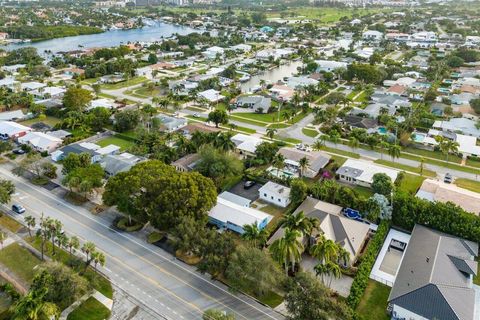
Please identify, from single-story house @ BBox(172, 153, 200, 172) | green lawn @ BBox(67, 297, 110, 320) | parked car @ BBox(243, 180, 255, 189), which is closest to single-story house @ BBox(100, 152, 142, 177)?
single-story house @ BBox(172, 153, 200, 172)

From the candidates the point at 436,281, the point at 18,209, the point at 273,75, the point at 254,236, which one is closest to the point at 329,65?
the point at 273,75

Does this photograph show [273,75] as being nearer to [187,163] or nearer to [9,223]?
[187,163]

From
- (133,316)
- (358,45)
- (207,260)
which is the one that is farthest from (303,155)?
(358,45)

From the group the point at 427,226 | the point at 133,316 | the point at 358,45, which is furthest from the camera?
the point at 358,45

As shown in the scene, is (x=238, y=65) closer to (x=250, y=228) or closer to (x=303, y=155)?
(x=303, y=155)

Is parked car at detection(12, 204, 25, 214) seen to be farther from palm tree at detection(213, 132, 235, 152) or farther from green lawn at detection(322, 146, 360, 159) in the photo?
green lawn at detection(322, 146, 360, 159)

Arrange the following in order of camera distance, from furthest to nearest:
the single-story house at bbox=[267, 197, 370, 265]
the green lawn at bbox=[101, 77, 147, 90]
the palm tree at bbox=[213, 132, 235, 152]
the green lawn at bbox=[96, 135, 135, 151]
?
the green lawn at bbox=[101, 77, 147, 90] < the green lawn at bbox=[96, 135, 135, 151] < the palm tree at bbox=[213, 132, 235, 152] < the single-story house at bbox=[267, 197, 370, 265]
